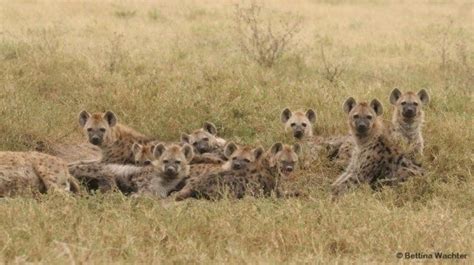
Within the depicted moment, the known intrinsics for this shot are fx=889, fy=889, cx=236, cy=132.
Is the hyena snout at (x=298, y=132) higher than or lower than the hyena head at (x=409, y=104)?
lower

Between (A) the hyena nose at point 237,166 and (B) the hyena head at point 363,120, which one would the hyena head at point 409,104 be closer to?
(B) the hyena head at point 363,120

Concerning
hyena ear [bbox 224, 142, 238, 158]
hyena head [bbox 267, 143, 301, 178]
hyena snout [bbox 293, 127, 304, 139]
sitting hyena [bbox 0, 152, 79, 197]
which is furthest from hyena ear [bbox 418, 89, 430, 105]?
sitting hyena [bbox 0, 152, 79, 197]

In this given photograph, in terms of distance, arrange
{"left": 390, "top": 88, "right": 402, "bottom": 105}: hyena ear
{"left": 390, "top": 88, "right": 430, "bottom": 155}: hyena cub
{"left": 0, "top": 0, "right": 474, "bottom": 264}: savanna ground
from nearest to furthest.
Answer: {"left": 0, "top": 0, "right": 474, "bottom": 264}: savanna ground
{"left": 390, "top": 88, "right": 430, "bottom": 155}: hyena cub
{"left": 390, "top": 88, "right": 402, "bottom": 105}: hyena ear

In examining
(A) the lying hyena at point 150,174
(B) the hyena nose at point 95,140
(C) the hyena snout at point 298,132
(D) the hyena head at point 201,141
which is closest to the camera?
(A) the lying hyena at point 150,174

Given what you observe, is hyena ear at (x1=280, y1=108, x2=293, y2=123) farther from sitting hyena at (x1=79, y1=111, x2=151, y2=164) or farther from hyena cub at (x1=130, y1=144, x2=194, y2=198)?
hyena cub at (x1=130, y1=144, x2=194, y2=198)

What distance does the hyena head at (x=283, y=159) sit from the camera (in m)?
6.37

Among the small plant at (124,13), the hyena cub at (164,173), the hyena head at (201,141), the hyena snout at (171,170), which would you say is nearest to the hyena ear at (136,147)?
the hyena cub at (164,173)

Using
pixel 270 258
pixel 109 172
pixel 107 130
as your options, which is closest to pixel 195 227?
pixel 270 258

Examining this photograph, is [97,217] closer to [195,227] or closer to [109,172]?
[195,227]

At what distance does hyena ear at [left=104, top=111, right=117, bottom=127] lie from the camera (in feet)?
23.1

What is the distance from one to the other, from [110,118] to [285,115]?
1563mm

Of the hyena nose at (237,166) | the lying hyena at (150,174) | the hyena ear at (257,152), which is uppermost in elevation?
the hyena ear at (257,152)

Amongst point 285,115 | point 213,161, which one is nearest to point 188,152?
point 213,161

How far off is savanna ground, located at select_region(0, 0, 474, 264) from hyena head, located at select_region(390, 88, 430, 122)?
0.84 feet
